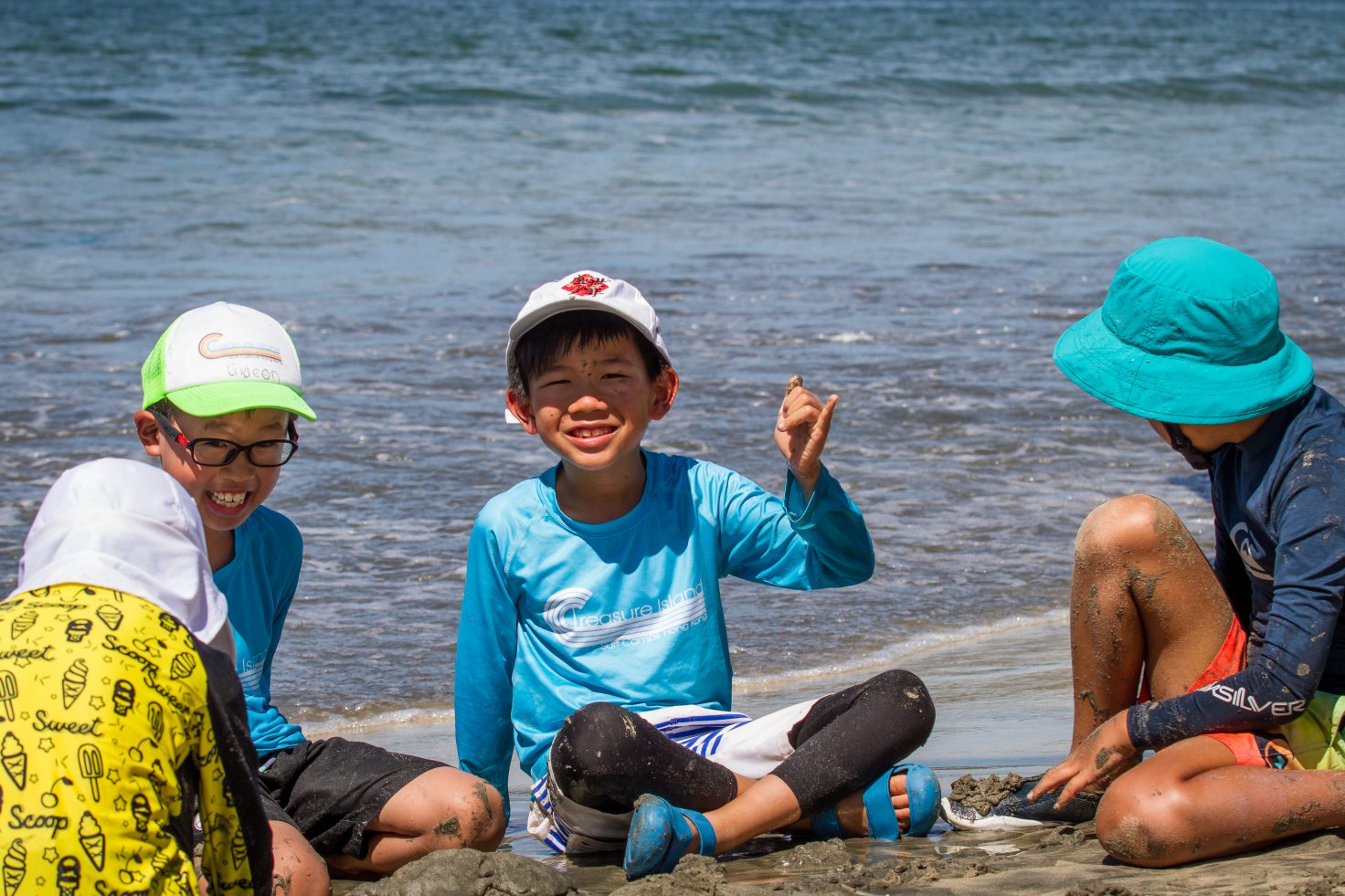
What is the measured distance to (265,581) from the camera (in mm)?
3113

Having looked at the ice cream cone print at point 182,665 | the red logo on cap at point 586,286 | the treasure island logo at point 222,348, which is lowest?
the ice cream cone print at point 182,665

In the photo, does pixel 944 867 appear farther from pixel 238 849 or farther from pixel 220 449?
pixel 220 449

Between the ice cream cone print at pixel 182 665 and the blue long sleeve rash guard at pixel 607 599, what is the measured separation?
4.41 ft

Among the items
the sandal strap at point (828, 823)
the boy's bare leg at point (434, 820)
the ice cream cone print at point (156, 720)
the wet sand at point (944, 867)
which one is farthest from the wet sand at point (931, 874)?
the ice cream cone print at point (156, 720)

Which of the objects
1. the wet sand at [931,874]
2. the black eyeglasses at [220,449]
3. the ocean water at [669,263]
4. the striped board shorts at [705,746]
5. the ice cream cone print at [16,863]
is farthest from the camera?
the ocean water at [669,263]

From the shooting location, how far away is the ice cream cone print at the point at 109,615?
70.0 inches

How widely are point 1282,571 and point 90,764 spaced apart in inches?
73.0

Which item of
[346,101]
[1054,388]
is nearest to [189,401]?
[1054,388]

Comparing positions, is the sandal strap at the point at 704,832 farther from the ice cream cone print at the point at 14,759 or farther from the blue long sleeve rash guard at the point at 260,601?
the ice cream cone print at the point at 14,759

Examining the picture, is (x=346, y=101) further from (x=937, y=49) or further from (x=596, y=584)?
(x=596, y=584)

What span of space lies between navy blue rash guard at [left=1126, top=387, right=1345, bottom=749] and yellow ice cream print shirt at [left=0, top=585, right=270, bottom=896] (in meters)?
1.65

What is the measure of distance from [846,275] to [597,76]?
17.3 metres

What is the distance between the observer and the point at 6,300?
9.94m

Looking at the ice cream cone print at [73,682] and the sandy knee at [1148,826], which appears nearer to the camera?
the ice cream cone print at [73,682]
